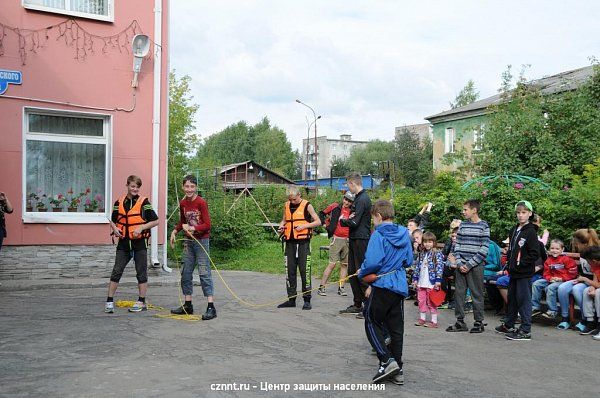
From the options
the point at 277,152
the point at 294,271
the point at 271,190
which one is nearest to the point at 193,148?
the point at 271,190

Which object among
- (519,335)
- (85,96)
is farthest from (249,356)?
(85,96)

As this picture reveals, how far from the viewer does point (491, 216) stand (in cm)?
1162

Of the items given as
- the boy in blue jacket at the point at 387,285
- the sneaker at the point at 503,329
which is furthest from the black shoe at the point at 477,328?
the boy in blue jacket at the point at 387,285

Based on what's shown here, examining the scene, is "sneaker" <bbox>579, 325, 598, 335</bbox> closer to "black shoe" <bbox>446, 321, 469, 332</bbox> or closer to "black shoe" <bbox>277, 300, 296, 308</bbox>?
"black shoe" <bbox>446, 321, 469, 332</bbox>

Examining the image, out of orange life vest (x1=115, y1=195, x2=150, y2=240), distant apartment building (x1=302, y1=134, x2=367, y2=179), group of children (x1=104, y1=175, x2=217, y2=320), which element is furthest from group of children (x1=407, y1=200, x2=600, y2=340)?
distant apartment building (x1=302, y1=134, x2=367, y2=179)

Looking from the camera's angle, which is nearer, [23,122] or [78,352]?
[78,352]

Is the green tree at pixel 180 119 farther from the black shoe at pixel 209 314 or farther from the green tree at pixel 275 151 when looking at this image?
the green tree at pixel 275 151

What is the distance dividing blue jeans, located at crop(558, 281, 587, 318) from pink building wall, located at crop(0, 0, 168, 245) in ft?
26.7

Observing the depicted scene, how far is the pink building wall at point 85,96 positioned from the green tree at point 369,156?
243 ft

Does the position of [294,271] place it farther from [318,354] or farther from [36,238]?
[36,238]

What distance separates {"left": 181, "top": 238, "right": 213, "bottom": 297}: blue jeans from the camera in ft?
30.0

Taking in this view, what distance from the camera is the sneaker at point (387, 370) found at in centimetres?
584

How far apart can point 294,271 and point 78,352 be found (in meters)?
4.11

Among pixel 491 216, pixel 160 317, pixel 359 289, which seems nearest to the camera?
pixel 160 317
